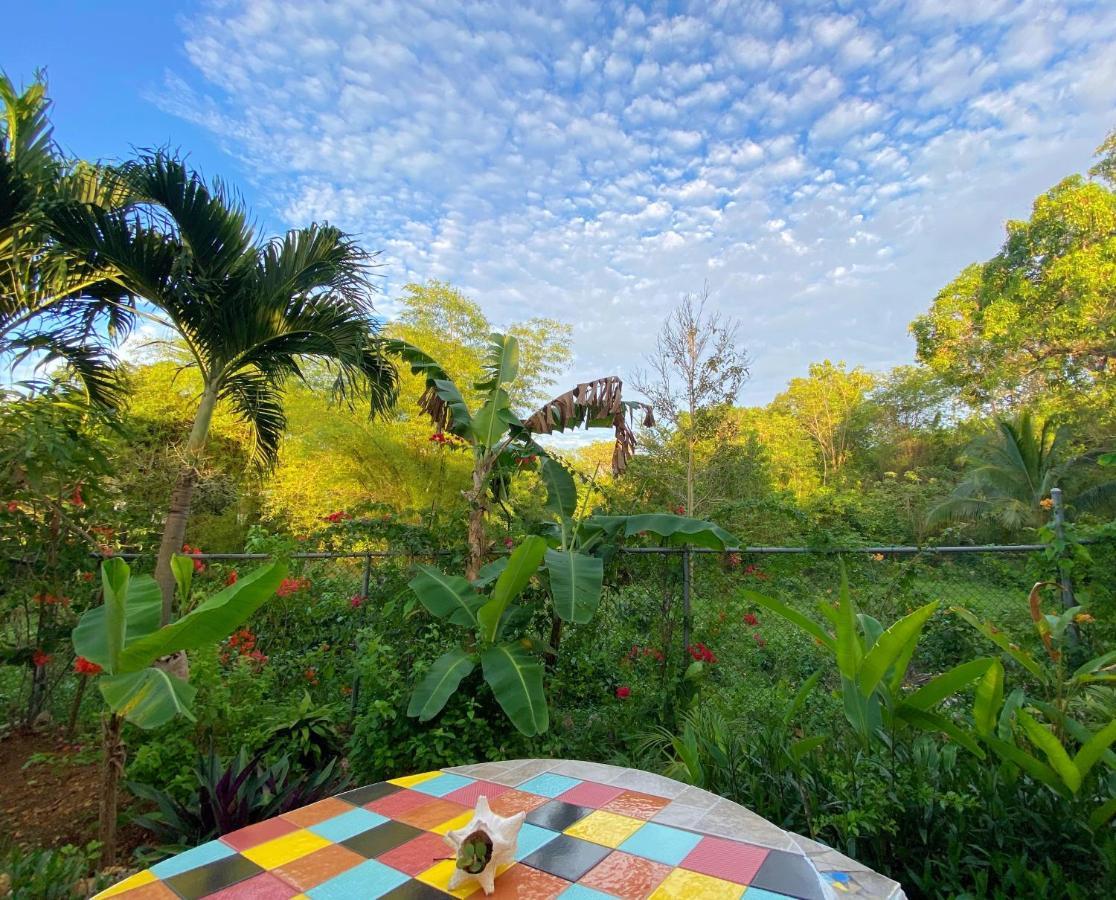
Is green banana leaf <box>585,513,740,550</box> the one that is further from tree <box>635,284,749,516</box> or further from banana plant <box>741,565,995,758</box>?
tree <box>635,284,749,516</box>

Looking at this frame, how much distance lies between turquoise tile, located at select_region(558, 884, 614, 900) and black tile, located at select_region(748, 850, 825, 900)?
1.03 feet

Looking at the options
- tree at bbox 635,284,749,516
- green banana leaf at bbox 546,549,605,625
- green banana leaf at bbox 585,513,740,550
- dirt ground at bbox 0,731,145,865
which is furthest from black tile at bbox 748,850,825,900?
tree at bbox 635,284,749,516

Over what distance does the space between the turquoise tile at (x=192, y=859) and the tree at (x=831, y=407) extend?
2373cm

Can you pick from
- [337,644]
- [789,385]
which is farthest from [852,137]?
[789,385]

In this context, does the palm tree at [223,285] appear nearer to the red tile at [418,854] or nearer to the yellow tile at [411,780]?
the yellow tile at [411,780]

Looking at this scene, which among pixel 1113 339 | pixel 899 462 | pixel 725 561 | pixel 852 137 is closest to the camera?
pixel 725 561

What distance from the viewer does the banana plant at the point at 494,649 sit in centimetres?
265

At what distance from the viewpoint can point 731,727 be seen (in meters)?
3.10

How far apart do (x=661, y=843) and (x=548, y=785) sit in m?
0.50

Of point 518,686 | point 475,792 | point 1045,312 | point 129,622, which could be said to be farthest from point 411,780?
point 1045,312

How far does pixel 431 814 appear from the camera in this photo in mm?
1520

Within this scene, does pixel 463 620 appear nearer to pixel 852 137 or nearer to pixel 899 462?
pixel 852 137

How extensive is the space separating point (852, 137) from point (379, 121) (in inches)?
207

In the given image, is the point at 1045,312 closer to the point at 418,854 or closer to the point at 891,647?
the point at 891,647
